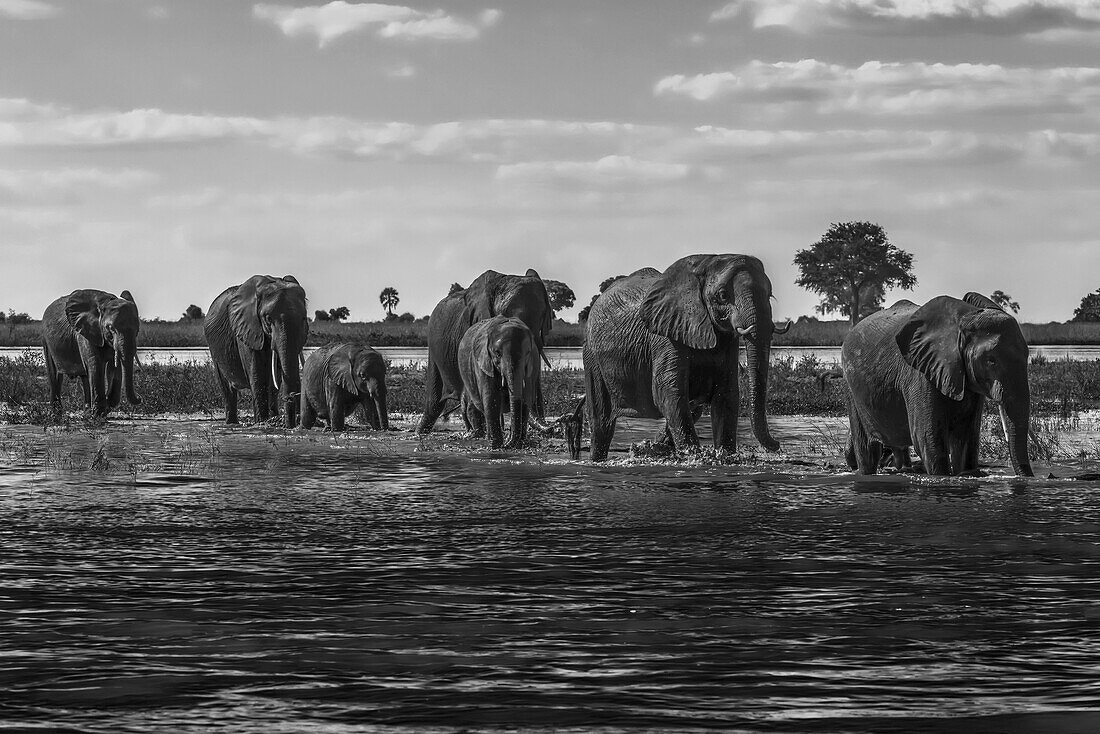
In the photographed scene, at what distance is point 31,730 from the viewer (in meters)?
6.09

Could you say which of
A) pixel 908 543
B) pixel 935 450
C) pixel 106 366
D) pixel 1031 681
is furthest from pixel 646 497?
pixel 106 366

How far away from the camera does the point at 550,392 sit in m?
30.3

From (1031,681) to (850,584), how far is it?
245 cm

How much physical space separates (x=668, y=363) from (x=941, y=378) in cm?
317

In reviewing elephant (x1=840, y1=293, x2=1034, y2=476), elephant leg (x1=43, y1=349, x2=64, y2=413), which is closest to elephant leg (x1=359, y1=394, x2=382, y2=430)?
elephant leg (x1=43, y1=349, x2=64, y2=413)

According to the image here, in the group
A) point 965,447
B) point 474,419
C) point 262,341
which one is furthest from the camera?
point 262,341

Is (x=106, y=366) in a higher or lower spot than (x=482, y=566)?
higher

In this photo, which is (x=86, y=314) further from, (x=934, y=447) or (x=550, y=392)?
(x=934, y=447)

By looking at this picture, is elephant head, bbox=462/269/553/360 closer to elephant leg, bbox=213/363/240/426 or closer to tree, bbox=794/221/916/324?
elephant leg, bbox=213/363/240/426

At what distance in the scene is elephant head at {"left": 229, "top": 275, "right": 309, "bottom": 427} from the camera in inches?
925

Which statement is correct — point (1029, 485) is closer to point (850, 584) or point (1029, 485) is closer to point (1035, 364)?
point (850, 584)

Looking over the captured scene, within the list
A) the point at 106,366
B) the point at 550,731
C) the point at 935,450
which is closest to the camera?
the point at 550,731

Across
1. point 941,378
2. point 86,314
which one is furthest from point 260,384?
point 941,378

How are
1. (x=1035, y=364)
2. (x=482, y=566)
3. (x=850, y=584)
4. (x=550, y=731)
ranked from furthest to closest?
(x=1035, y=364) < (x=482, y=566) < (x=850, y=584) < (x=550, y=731)
